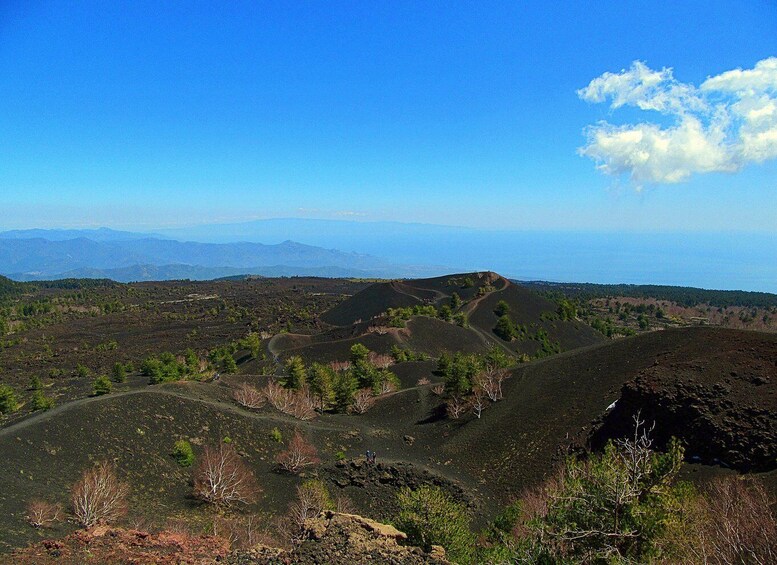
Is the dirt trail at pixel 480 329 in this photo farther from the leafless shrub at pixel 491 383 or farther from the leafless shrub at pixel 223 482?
the leafless shrub at pixel 223 482

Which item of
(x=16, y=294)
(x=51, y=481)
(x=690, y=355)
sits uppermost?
(x=690, y=355)

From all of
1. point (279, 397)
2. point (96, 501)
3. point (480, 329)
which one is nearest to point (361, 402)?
point (279, 397)

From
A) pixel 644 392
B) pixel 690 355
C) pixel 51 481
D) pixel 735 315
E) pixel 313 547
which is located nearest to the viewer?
pixel 313 547

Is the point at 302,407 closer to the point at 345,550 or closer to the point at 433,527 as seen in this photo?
the point at 433,527

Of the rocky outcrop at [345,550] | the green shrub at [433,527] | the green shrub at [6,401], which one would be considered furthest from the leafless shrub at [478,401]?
the green shrub at [6,401]

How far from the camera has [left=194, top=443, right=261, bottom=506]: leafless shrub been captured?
21109mm

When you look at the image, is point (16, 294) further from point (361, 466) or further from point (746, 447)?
point (746, 447)

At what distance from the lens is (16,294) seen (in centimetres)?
14125

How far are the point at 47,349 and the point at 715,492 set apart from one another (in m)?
92.5

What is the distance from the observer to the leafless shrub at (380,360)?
161ft

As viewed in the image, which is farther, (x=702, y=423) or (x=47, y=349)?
(x=47, y=349)

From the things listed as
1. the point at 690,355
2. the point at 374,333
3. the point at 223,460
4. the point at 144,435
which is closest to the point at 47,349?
the point at 374,333

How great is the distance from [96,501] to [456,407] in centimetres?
2422

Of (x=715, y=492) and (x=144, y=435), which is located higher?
(x=715, y=492)
